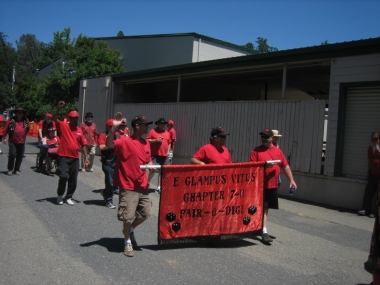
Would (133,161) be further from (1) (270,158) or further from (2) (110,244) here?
(1) (270,158)

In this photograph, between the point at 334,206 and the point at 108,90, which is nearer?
the point at 334,206

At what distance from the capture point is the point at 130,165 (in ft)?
18.4

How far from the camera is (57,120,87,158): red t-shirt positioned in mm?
8500

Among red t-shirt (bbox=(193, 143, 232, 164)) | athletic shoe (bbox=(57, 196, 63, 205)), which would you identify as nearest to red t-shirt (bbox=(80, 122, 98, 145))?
athletic shoe (bbox=(57, 196, 63, 205))

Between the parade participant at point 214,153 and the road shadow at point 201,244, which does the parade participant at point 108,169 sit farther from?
the parade participant at point 214,153

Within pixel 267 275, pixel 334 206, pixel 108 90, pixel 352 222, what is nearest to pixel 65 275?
pixel 267 275

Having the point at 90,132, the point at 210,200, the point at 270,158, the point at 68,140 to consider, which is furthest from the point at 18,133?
the point at 270,158

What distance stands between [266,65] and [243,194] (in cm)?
667

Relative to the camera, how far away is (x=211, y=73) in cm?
1491

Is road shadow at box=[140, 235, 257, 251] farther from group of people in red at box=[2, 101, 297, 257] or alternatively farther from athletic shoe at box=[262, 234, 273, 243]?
group of people in red at box=[2, 101, 297, 257]

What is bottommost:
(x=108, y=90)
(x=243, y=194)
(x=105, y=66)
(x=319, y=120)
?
(x=243, y=194)

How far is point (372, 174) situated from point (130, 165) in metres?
5.90

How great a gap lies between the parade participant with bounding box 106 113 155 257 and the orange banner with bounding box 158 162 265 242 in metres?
0.28

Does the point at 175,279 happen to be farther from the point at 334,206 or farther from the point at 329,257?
the point at 334,206
